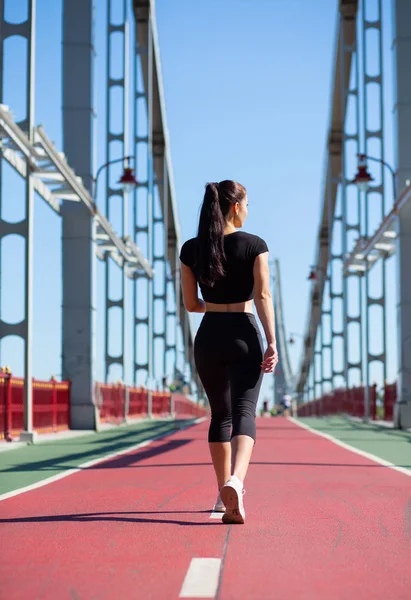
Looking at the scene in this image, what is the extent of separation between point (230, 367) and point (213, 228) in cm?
72

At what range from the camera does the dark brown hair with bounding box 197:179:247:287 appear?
5555mm

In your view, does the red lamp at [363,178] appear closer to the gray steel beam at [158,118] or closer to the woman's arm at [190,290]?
the woman's arm at [190,290]

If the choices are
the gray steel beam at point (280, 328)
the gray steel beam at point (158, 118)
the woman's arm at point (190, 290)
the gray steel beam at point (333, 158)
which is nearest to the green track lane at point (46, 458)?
the woman's arm at point (190, 290)

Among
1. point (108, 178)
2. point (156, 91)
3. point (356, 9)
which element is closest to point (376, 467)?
point (108, 178)

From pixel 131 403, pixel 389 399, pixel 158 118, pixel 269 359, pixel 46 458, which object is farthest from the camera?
pixel 158 118

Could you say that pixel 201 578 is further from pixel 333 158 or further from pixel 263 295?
pixel 333 158

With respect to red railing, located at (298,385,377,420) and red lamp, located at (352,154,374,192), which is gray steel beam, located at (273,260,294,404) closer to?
red railing, located at (298,385,377,420)

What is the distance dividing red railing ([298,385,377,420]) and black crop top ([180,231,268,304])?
2348 centimetres

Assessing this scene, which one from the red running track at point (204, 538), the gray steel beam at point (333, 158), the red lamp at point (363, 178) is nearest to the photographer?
the red running track at point (204, 538)

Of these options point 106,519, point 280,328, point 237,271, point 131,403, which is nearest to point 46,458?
point 106,519

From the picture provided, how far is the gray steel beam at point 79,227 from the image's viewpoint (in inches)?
860

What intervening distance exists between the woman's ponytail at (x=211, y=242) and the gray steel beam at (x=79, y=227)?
16069mm

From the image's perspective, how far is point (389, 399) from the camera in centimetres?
2489

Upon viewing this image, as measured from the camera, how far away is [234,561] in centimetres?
413
